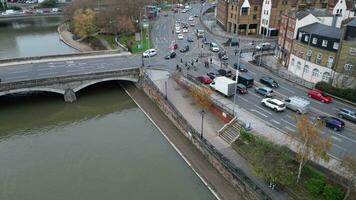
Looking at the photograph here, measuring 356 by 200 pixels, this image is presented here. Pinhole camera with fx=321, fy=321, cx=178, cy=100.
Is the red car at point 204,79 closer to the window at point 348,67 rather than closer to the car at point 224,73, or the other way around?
the car at point 224,73

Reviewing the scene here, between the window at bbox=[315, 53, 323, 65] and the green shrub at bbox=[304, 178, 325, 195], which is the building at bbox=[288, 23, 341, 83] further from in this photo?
the green shrub at bbox=[304, 178, 325, 195]

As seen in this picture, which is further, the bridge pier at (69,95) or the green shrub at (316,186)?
the bridge pier at (69,95)

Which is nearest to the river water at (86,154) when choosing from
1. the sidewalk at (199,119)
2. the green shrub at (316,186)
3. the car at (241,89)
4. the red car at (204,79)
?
the sidewalk at (199,119)

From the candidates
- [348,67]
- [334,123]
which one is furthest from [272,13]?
[334,123]

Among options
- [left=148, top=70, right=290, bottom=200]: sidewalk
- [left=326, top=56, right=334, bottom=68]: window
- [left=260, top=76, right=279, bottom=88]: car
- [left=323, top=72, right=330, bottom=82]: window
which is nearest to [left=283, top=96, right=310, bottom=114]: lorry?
[left=260, top=76, right=279, bottom=88]: car

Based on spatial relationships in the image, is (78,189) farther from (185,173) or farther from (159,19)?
Answer: (159,19)

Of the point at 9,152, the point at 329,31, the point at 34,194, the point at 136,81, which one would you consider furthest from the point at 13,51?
the point at 329,31

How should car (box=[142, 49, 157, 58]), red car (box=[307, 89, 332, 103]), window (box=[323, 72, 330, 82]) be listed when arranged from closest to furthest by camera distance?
1. red car (box=[307, 89, 332, 103])
2. window (box=[323, 72, 330, 82])
3. car (box=[142, 49, 157, 58])
